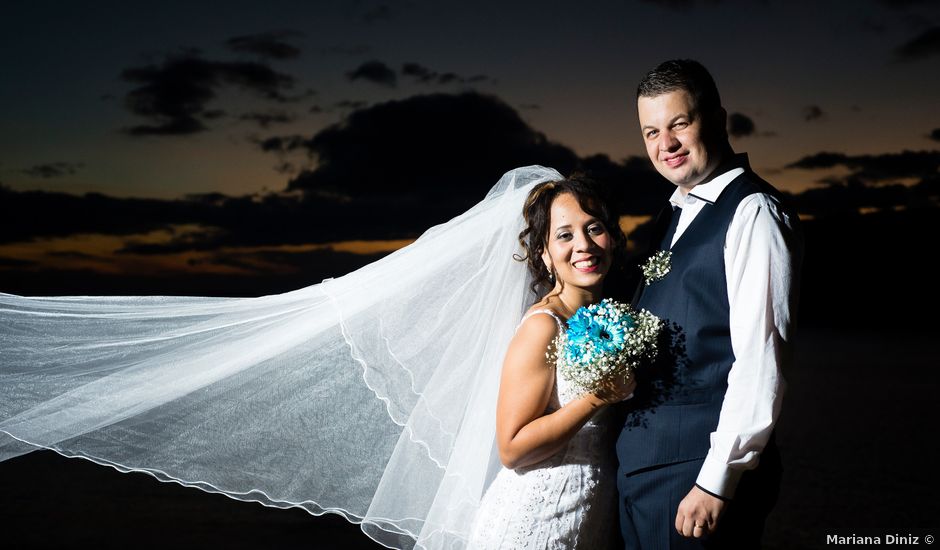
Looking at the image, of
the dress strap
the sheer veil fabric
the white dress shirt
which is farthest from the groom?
the sheer veil fabric

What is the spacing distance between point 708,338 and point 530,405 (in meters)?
0.52

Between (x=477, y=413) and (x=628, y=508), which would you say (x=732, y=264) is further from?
(x=477, y=413)

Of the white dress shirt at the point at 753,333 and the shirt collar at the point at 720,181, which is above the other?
the shirt collar at the point at 720,181

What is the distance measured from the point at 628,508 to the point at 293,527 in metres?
4.87

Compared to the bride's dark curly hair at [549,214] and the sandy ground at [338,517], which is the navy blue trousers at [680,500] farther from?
the sandy ground at [338,517]

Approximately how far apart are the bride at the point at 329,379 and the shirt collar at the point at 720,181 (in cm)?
30

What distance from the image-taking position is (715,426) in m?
2.26

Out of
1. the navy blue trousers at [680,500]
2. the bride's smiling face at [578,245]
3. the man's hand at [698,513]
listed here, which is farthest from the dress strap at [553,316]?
the man's hand at [698,513]

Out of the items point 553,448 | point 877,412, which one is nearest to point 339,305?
point 553,448

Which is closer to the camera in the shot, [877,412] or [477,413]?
[477,413]

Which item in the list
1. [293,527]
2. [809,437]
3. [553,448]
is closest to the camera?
[553,448]

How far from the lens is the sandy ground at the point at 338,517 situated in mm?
6328

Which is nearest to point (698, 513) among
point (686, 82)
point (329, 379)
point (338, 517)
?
point (686, 82)

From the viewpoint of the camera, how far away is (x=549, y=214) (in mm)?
2588
